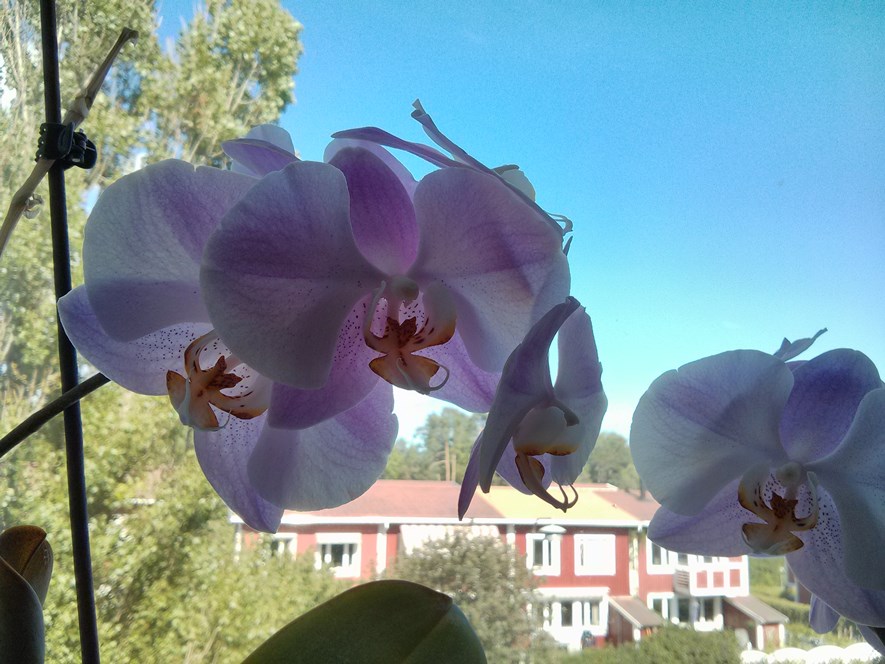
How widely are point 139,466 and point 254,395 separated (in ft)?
8.86

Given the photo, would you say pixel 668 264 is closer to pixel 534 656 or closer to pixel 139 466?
pixel 534 656

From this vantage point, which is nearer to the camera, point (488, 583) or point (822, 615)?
point (822, 615)

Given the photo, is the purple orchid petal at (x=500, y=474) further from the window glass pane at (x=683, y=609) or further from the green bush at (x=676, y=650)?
the window glass pane at (x=683, y=609)

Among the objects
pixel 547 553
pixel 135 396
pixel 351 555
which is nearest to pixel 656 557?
pixel 547 553

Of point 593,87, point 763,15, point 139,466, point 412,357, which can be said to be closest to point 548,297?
point 412,357

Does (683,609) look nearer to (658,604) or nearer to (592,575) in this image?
(658,604)

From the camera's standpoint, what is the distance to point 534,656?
2.93 metres

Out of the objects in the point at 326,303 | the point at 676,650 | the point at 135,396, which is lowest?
the point at 676,650

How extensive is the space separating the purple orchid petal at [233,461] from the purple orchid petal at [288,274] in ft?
0.20

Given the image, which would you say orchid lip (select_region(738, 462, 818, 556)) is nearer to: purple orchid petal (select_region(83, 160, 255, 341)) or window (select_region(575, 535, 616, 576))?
purple orchid petal (select_region(83, 160, 255, 341))

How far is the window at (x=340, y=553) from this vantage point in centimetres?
308

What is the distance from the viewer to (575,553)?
10.6 ft

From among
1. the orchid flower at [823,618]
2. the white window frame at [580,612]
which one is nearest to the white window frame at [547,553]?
the white window frame at [580,612]

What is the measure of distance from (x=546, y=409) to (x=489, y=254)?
0.05m
